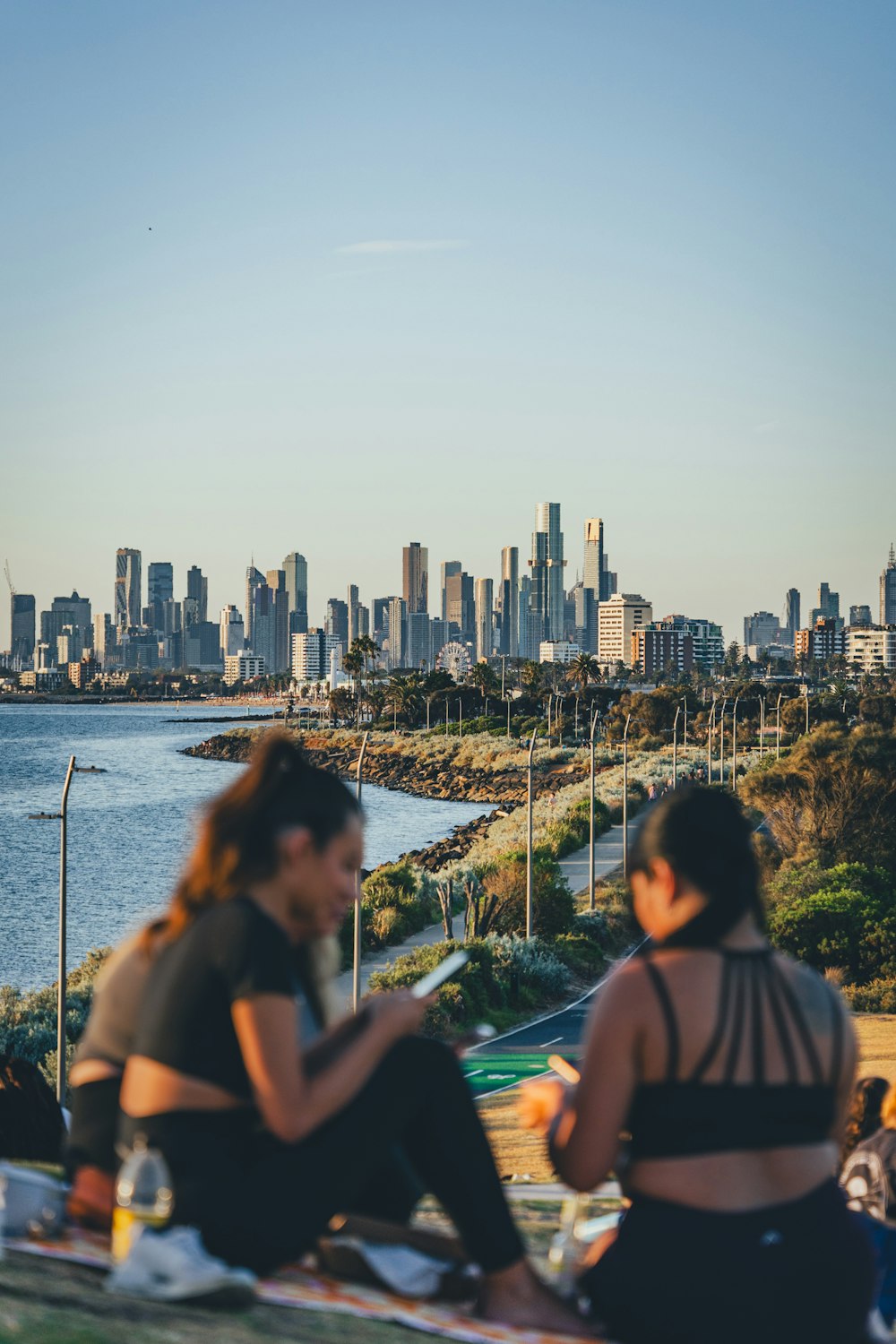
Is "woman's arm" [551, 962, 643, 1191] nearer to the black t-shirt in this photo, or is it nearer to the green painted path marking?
the black t-shirt

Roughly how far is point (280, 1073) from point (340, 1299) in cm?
67

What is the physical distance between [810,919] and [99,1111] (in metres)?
31.4

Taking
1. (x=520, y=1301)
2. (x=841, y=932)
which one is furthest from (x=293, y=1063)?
(x=841, y=932)

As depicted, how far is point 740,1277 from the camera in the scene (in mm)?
2693

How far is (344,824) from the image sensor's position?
2852 millimetres

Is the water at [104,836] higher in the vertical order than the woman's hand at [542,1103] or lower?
lower

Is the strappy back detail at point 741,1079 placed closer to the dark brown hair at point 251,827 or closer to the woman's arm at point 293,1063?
the woman's arm at point 293,1063

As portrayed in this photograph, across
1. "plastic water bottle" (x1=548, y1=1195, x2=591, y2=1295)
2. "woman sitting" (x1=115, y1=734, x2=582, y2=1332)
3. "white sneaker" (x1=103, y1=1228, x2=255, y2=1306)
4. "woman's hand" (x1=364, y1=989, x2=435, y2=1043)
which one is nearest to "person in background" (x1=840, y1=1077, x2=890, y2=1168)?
"plastic water bottle" (x1=548, y1=1195, x2=591, y2=1295)

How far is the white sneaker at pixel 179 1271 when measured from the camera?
2.74 m

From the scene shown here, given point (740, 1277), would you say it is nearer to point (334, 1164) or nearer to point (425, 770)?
point (334, 1164)

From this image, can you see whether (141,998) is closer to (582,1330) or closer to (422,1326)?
(422,1326)

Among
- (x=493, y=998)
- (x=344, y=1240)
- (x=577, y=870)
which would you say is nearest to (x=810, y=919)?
(x=493, y=998)

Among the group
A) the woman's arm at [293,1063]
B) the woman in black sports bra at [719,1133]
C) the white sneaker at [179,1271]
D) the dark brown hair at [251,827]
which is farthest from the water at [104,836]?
the woman in black sports bra at [719,1133]

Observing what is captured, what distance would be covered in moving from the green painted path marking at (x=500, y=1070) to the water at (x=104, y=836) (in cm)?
538
